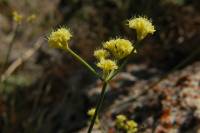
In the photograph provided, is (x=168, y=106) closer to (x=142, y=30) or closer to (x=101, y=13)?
(x=142, y=30)

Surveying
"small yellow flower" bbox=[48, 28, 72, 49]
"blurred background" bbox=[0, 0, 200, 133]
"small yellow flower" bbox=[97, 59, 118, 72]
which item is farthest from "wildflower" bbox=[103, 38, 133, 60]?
"blurred background" bbox=[0, 0, 200, 133]

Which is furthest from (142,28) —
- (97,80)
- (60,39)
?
(97,80)

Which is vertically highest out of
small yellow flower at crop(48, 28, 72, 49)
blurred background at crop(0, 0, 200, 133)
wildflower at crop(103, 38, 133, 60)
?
blurred background at crop(0, 0, 200, 133)

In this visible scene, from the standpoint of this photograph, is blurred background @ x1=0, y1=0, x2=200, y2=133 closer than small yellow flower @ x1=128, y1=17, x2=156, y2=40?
No

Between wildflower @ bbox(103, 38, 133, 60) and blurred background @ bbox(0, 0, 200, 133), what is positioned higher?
blurred background @ bbox(0, 0, 200, 133)

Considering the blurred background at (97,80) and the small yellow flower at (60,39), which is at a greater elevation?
the blurred background at (97,80)

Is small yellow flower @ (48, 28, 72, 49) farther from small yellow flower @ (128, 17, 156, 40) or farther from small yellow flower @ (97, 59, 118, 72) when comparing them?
small yellow flower @ (128, 17, 156, 40)

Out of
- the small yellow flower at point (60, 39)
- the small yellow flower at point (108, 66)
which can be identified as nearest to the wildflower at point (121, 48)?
the small yellow flower at point (108, 66)

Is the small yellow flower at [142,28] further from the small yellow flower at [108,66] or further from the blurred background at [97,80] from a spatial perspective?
the blurred background at [97,80]

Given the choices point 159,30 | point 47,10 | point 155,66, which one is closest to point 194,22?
point 159,30

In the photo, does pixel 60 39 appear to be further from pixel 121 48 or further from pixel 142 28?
pixel 142 28
